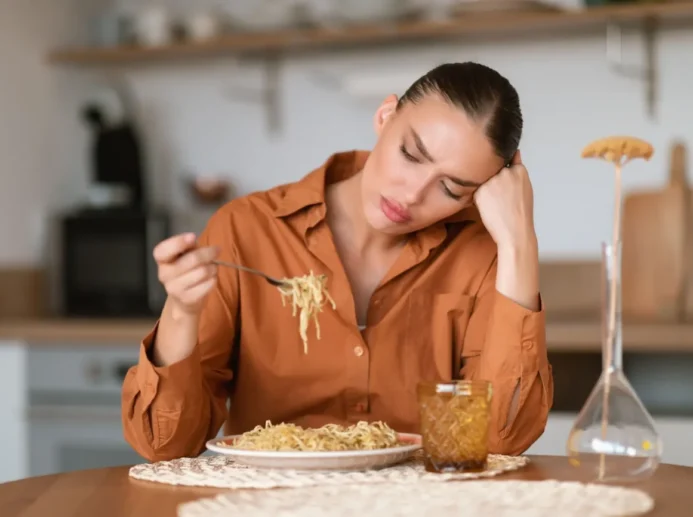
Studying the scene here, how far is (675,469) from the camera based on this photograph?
56.2 inches

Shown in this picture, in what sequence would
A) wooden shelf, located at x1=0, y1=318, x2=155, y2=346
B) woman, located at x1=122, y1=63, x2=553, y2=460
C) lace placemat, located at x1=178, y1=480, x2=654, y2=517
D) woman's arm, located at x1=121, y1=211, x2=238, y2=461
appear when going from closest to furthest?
lace placemat, located at x1=178, y1=480, x2=654, y2=517, woman's arm, located at x1=121, y1=211, x2=238, y2=461, woman, located at x1=122, y1=63, x2=553, y2=460, wooden shelf, located at x1=0, y1=318, x2=155, y2=346

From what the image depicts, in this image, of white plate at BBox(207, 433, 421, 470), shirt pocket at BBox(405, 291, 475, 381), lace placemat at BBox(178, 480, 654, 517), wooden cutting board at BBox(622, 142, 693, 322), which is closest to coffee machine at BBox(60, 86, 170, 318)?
wooden cutting board at BBox(622, 142, 693, 322)

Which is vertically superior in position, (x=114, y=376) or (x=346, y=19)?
(x=346, y=19)

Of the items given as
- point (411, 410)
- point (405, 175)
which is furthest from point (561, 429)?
point (405, 175)

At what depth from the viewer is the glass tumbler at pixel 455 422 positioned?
130 centimetres

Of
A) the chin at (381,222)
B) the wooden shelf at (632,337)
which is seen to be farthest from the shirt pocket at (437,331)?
the wooden shelf at (632,337)

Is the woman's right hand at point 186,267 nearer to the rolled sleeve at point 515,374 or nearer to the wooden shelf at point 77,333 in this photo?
the rolled sleeve at point 515,374

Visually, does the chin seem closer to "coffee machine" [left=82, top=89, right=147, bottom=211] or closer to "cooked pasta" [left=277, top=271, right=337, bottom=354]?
"cooked pasta" [left=277, top=271, right=337, bottom=354]

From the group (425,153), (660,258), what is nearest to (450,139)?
(425,153)

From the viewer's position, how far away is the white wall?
129 inches

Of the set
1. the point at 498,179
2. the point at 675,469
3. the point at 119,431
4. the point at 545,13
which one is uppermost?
the point at 545,13

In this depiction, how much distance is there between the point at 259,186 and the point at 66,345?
2.94 ft

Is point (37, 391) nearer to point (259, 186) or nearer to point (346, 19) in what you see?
point (259, 186)

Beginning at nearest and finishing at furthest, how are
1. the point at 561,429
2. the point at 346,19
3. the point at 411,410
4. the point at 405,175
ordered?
the point at 405,175 < the point at 411,410 < the point at 561,429 < the point at 346,19
